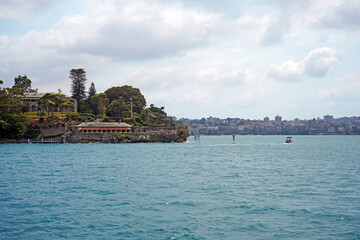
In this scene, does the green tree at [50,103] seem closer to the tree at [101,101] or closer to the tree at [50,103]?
the tree at [50,103]

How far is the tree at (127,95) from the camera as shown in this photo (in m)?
162

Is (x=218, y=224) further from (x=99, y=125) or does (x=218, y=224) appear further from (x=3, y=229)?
(x=99, y=125)

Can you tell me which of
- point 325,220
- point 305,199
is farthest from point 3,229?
point 305,199

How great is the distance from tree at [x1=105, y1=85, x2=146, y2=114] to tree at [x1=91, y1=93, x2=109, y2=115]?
18900 mm

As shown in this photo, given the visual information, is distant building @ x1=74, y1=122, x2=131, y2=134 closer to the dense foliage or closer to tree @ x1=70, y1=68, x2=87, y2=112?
the dense foliage

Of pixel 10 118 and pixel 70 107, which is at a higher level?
pixel 70 107

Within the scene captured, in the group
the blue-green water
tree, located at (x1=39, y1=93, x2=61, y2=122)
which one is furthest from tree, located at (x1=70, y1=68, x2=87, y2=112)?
the blue-green water

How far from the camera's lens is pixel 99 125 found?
4678 inches

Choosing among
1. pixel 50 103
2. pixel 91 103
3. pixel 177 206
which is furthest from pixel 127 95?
pixel 177 206

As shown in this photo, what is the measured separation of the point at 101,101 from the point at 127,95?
2463cm

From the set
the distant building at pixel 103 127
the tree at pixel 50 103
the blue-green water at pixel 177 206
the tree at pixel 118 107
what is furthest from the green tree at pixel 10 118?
the blue-green water at pixel 177 206

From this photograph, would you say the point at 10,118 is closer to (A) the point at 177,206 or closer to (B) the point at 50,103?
(B) the point at 50,103

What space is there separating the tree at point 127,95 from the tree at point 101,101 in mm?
18900

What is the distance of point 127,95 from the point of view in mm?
162875
